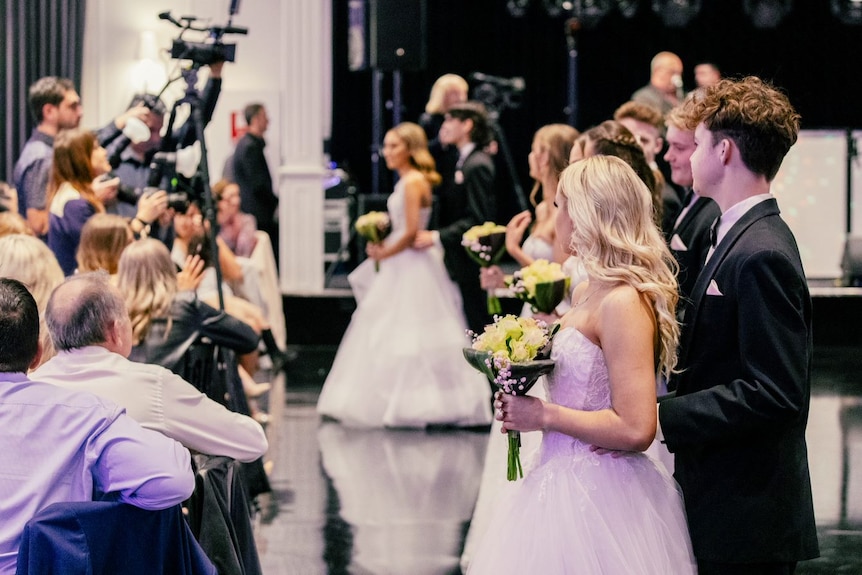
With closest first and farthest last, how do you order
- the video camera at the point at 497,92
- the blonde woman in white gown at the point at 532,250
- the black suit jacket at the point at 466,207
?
the blonde woman in white gown at the point at 532,250 < the black suit jacket at the point at 466,207 < the video camera at the point at 497,92

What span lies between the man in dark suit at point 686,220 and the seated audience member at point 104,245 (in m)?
1.99

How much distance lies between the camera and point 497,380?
2.49m

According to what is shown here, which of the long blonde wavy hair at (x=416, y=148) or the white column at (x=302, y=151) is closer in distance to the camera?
the long blonde wavy hair at (x=416, y=148)

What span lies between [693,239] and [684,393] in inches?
42.3

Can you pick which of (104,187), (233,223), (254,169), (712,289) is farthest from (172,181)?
(254,169)

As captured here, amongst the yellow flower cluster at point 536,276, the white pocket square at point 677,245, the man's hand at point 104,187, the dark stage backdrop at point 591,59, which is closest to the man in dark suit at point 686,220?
the white pocket square at point 677,245

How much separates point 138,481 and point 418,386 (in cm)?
436

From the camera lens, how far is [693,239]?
3.48m

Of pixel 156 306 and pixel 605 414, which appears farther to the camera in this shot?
pixel 156 306

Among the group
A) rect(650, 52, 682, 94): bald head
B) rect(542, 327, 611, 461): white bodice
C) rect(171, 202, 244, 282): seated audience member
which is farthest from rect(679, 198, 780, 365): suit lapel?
rect(650, 52, 682, 94): bald head

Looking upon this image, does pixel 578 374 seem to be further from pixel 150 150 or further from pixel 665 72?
pixel 665 72

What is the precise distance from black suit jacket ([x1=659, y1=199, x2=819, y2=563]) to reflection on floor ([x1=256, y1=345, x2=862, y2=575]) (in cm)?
198

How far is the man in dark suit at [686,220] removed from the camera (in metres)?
3.42

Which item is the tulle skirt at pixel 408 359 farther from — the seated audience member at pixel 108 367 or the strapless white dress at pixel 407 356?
the seated audience member at pixel 108 367
